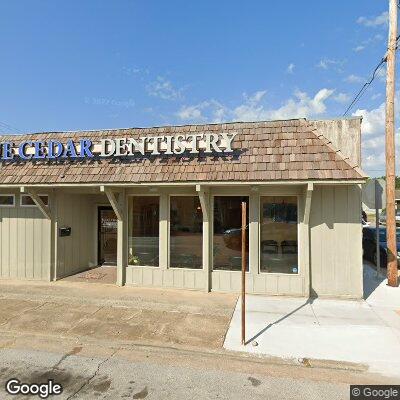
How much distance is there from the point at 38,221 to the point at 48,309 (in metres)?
3.60

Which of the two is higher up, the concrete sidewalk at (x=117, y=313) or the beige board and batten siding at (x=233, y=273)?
the beige board and batten siding at (x=233, y=273)

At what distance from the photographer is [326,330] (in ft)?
20.2

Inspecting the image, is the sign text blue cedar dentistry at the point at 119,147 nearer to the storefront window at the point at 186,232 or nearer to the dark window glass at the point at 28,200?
the dark window glass at the point at 28,200

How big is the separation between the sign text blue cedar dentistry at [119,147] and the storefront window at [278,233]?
1960 mm

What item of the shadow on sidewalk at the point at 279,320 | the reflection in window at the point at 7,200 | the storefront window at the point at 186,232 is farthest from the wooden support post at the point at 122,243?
the shadow on sidewalk at the point at 279,320

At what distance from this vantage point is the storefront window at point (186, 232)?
8.96m

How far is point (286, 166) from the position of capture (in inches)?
316

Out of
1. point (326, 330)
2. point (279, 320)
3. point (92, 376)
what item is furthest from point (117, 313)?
point (326, 330)

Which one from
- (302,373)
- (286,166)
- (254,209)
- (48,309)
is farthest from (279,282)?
(48,309)

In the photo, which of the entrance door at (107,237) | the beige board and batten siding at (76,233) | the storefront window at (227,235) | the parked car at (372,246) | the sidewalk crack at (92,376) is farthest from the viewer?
the parked car at (372,246)

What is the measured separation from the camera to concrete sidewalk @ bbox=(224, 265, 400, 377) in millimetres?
5168

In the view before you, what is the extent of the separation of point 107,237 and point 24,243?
2.79 metres

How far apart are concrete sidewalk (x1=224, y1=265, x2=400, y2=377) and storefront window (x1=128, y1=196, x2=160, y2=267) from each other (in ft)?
10.4

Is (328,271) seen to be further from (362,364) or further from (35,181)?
(35,181)
